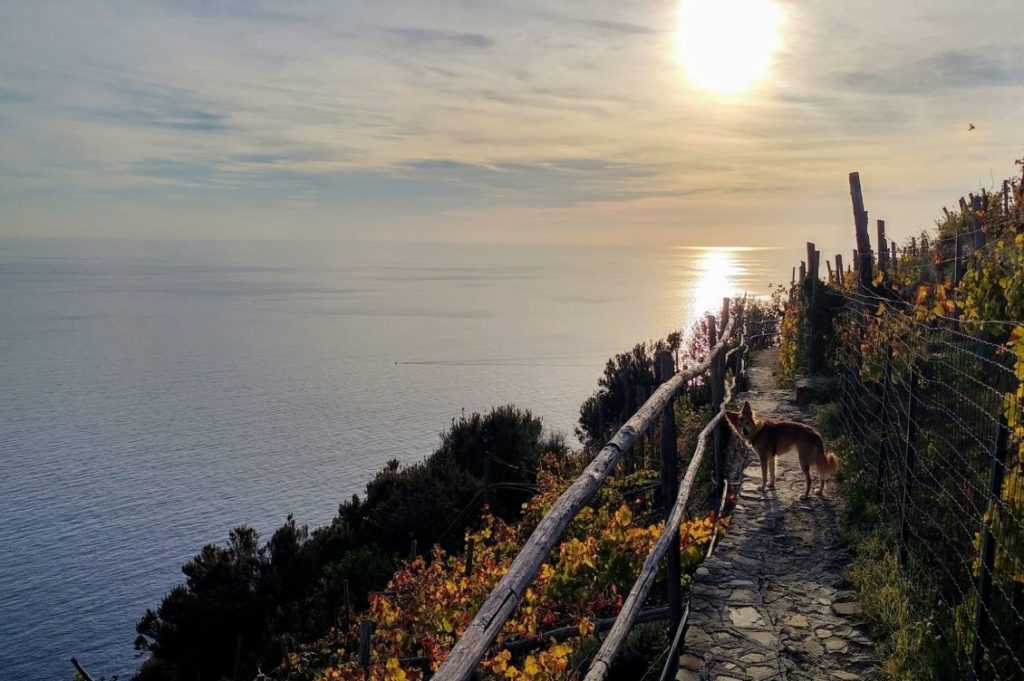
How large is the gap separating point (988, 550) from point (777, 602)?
2.06 metres

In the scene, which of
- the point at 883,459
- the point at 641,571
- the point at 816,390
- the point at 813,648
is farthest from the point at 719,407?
the point at 641,571

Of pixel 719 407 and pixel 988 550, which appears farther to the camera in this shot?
pixel 719 407

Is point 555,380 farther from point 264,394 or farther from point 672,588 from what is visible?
point 672,588

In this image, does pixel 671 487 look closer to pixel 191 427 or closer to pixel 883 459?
pixel 883 459

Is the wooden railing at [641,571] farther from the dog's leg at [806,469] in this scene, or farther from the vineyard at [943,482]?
the dog's leg at [806,469]

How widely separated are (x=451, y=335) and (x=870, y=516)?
12229cm

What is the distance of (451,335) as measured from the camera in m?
129

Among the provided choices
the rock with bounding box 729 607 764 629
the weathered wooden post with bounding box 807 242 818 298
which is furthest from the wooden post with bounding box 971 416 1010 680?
the weathered wooden post with bounding box 807 242 818 298

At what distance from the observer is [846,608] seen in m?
5.84

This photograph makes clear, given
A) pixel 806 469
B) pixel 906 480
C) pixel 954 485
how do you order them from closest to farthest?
pixel 906 480, pixel 954 485, pixel 806 469

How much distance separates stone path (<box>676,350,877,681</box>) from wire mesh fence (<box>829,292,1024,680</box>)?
0.58 meters

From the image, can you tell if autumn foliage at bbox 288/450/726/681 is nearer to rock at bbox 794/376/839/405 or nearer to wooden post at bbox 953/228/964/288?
rock at bbox 794/376/839/405

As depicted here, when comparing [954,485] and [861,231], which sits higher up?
[861,231]

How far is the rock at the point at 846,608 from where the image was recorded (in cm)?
575
